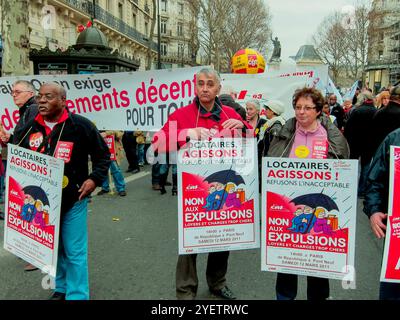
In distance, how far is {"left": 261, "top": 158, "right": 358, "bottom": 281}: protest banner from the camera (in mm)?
2660

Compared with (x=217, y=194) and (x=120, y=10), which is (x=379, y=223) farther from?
(x=120, y=10)

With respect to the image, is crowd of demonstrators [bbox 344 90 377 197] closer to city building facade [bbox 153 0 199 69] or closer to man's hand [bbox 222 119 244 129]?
man's hand [bbox 222 119 244 129]

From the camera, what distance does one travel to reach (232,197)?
2977mm

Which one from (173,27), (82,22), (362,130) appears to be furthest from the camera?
(173,27)

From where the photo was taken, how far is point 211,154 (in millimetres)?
2938

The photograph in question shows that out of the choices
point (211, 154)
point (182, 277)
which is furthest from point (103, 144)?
point (182, 277)

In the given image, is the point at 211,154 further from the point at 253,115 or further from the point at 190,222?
the point at 253,115

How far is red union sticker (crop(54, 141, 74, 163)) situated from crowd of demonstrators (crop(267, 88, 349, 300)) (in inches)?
58.2

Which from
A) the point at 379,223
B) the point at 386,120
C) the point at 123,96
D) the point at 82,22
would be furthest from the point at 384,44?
the point at 379,223

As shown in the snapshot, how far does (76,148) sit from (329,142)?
183 centimetres

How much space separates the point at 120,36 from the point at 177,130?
36593mm

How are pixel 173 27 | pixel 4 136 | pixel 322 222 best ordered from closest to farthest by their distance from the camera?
pixel 322 222, pixel 4 136, pixel 173 27

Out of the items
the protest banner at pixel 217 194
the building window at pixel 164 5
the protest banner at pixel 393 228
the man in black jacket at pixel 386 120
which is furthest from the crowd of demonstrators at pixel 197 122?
the building window at pixel 164 5

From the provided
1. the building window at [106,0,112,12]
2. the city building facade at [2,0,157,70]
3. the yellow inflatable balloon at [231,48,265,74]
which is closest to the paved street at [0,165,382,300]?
the yellow inflatable balloon at [231,48,265,74]
